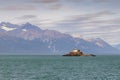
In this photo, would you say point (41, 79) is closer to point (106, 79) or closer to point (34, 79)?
point (34, 79)

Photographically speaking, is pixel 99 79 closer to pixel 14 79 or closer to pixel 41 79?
pixel 41 79

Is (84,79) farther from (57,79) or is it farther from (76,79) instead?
(57,79)

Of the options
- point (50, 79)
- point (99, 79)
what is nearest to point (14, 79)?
point (50, 79)

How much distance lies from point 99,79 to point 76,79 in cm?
620

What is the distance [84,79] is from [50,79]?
926cm

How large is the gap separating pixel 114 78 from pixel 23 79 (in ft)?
81.4

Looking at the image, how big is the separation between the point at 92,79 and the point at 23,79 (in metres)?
18.3

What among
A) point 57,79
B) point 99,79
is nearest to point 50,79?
point 57,79

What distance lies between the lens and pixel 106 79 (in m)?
81.2

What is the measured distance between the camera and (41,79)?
261ft

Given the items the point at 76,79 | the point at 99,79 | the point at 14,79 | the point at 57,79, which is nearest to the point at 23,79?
the point at 14,79

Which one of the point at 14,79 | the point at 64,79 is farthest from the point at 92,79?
the point at 14,79

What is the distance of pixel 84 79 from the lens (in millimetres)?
81375

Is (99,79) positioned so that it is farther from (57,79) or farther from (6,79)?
(6,79)
